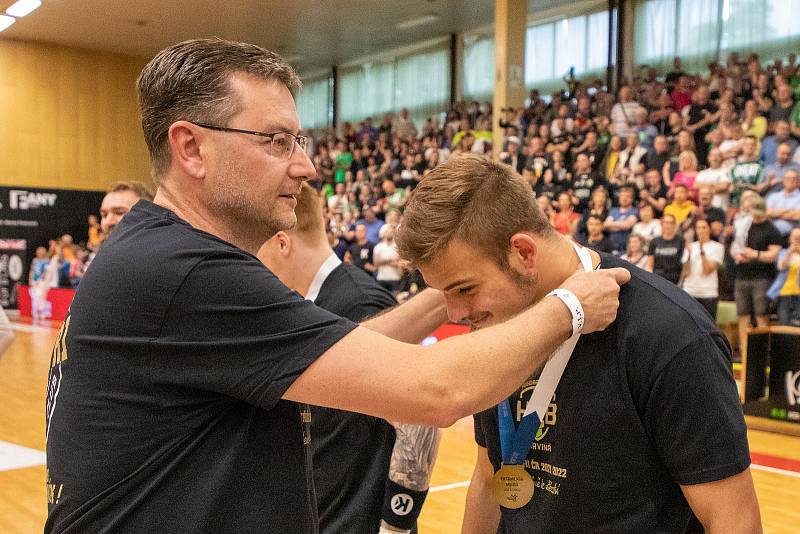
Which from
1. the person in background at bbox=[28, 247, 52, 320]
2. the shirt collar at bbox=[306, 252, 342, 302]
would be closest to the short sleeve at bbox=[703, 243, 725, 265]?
the shirt collar at bbox=[306, 252, 342, 302]

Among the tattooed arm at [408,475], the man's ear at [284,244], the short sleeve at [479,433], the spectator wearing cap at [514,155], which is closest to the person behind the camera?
the short sleeve at [479,433]

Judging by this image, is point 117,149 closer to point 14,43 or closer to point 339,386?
point 14,43

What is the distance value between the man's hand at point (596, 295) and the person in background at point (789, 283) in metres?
8.24

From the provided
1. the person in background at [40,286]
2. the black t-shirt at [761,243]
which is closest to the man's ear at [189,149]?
the black t-shirt at [761,243]

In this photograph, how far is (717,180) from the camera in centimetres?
1051

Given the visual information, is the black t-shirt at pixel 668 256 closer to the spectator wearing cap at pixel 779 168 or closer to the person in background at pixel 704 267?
the person in background at pixel 704 267

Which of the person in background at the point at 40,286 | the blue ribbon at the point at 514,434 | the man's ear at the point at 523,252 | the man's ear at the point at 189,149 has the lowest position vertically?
the person in background at the point at 40,286

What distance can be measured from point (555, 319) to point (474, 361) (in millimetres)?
206

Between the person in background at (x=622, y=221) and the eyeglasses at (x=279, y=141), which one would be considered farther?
the person in background at (x=622, y=221)

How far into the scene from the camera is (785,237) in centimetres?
947

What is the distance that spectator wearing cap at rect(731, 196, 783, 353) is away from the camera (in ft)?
31.0

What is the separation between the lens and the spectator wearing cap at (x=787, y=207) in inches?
371

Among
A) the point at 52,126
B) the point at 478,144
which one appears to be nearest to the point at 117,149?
the point at 52,126

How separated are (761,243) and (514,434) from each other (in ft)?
28.1
